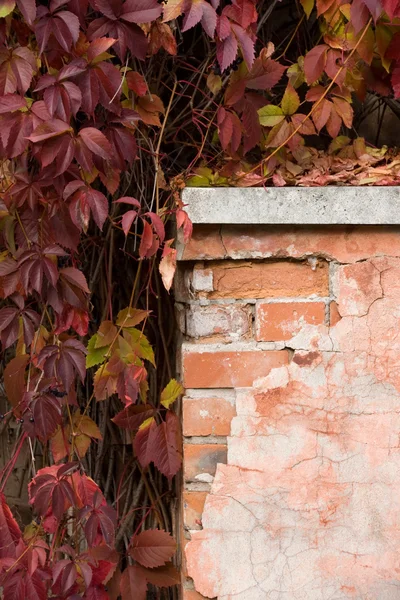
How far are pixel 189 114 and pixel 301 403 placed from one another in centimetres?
74

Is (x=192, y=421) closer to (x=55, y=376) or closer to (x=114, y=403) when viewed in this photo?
(x=55, y=376)

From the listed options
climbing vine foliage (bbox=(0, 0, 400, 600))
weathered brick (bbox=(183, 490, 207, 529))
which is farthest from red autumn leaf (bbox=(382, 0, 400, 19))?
weathered brick (bbox=(183, 490, 207, 529))

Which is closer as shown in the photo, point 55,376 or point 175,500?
point 55,376

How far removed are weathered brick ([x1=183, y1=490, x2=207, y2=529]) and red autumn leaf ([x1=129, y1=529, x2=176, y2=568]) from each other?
0.07 meters

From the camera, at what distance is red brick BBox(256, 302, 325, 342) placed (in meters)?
1.65

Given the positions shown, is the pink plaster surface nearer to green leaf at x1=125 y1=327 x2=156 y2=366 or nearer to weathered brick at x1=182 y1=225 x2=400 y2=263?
weathered brick at x1=182 y1=225 x2=400 y2=263

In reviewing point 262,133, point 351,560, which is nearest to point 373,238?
point 262,133

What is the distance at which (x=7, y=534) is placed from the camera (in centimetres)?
166

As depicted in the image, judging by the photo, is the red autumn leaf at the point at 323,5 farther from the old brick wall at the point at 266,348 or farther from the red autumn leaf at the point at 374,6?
the old brick wall at the point at 266,348

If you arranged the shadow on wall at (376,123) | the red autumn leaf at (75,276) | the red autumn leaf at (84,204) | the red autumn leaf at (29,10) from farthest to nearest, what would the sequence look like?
the shadow on wall at (376,123) < the red autumn leaf at (75,276) < the red autumn leaf at (84,204) < the red autumn leaf at (29,10)

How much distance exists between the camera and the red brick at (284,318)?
5.42 feet

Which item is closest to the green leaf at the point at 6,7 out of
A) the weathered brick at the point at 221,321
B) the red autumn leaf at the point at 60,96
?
the red autumn leaf at the point at 60,96

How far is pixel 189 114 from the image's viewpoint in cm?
186

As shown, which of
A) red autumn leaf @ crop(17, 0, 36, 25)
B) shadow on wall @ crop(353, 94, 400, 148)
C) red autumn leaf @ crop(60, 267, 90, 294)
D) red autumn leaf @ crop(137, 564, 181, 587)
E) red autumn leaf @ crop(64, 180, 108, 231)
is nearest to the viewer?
red autumn leaf @ crop(17, 0, 36, 25)
